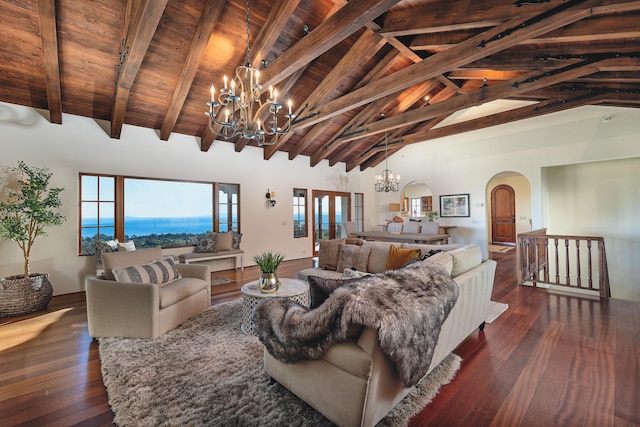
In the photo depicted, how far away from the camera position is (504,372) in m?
2.17

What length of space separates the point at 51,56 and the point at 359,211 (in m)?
8.06

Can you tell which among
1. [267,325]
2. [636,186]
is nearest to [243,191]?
[267,325]

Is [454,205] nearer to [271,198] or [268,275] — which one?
[271,198]

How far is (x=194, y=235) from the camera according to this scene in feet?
19.3

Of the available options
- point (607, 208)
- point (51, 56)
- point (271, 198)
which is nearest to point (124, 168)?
point (51, 56)

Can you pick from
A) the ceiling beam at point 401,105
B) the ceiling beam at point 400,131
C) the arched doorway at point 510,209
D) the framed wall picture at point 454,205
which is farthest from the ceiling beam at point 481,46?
the arched doorway at point 510,209

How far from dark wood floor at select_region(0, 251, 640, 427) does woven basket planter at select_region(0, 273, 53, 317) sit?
6.8 inches

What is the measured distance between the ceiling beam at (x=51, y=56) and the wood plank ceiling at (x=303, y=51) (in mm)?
13

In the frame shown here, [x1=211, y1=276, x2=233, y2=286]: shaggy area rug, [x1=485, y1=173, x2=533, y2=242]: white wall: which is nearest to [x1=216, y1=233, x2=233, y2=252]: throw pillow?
[x1=211, y1=276, x2=233, y2=286]: shaggy area rug

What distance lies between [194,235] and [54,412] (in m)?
4.32

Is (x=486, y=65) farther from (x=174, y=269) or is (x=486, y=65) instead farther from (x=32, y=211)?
(x=32, y=211)

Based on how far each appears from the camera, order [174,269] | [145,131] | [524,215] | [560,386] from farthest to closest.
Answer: [524,215] → [145,131] → [174,269] → [560,386]

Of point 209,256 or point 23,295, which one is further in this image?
point 209,256

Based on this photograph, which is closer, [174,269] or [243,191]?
[174,269]
